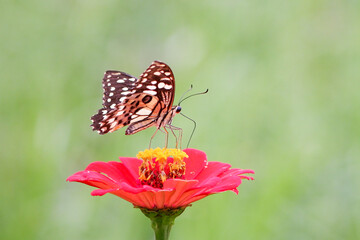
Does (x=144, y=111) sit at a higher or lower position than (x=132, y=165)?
higher

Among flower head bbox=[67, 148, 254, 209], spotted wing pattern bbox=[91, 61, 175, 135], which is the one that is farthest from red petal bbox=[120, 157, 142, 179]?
spotted wing pattern bbox=[91, 61, 175, 135]

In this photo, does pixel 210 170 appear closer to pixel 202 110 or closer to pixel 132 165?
pixel 132 165

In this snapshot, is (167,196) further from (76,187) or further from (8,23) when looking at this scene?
(8,23)

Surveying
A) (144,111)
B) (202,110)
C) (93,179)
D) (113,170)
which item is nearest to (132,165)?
(113,170)

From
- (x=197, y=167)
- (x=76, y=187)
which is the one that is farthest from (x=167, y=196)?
(x=76, y=187)

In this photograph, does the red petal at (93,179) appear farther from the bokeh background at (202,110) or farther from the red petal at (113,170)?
the bokeh background at (202,110)

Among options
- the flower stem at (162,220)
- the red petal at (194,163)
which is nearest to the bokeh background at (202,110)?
the red petal at (194,163)
